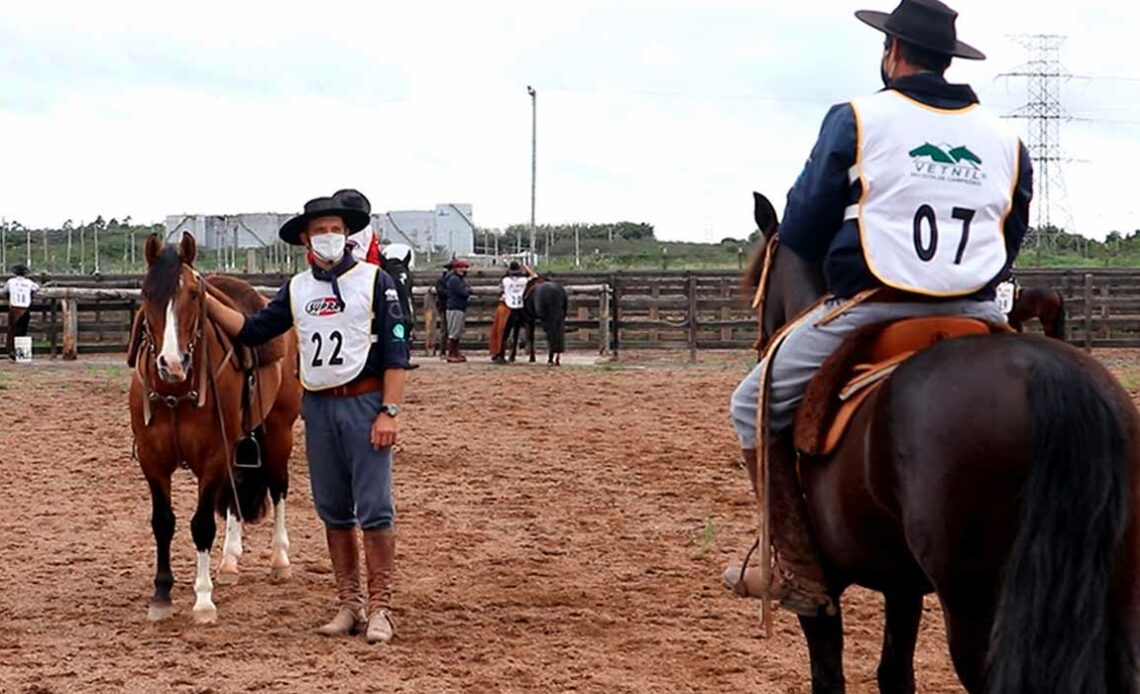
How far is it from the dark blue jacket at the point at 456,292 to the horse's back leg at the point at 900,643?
2068 centimetres

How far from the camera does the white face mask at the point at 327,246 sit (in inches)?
269

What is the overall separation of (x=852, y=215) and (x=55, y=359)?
22884mm

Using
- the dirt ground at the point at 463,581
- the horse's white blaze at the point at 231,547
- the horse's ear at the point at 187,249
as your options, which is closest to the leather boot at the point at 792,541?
the dirt ground at the point at 463,581

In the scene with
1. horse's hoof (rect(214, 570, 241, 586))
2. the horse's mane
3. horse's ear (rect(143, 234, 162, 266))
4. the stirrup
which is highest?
horse's ear (rect(143, 234, 162, 266))

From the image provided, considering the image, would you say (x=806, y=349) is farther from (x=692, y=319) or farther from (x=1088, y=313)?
(x=1088, y=313)

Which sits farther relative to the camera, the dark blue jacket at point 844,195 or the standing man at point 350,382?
the standing man at point 350,382

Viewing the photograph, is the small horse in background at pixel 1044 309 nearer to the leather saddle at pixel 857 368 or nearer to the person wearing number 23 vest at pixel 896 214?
the person wearing number 23 vest at pixel 896 214

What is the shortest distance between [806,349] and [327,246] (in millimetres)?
3028

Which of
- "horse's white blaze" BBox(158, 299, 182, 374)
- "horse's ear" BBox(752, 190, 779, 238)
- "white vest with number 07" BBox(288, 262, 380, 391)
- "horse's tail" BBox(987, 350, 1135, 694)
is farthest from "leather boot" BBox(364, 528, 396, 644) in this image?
"horse's tail" BBox(987, 350, 1135, 694)

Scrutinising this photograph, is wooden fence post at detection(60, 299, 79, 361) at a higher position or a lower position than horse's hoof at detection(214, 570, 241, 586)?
higher

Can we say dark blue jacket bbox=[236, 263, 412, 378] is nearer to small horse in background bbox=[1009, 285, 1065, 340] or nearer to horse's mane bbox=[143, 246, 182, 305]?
horse's mane bbox=[143, 246, 182, 305]

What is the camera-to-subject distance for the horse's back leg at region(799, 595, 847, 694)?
183 inches

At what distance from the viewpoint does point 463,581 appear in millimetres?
8180

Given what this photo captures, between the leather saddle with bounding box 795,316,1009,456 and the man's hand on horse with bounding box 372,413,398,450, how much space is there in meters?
2.86
